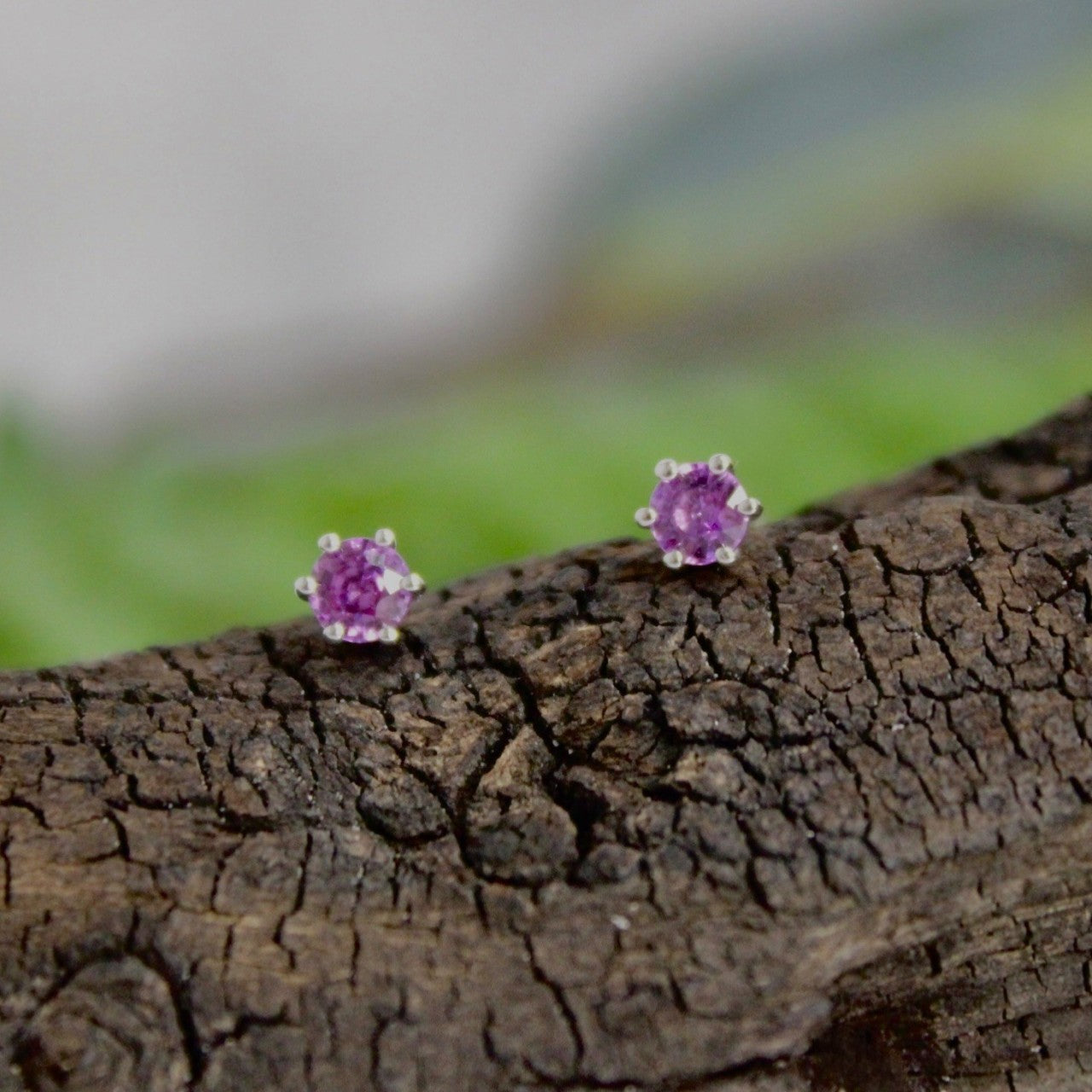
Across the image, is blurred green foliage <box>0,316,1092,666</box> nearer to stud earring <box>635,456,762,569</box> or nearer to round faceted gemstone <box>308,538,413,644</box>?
round faceted gemstone <box>308,538,413,644</box>

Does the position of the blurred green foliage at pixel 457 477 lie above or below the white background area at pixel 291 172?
below

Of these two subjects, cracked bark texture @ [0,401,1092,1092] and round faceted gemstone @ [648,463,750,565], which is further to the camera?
round faceted gemstone @ [648,463,750,565]

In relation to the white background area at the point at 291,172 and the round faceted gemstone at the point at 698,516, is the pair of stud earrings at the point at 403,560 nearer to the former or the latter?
the round faceted gemstone at the point at 698,516

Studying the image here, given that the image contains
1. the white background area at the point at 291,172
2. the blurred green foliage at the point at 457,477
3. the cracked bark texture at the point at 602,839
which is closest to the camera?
the cracked bark texture at the point at 602,839

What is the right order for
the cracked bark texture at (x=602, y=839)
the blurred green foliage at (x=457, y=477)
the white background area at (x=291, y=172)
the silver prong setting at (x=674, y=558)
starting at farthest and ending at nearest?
1. the white background area at (x=291, y=172)
2. the blurred green foliage at (x=457, y=477)
3. the silver prong setting at (x=674, y=558)
4. the cracked bark texture at (x=602, y=839)

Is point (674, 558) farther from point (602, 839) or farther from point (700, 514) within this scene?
point (602, 839)

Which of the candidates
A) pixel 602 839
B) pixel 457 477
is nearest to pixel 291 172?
pixel 457 477

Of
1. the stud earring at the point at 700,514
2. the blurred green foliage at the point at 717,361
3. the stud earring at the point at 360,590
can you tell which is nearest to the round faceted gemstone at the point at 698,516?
the stud earring at the point at 700,514

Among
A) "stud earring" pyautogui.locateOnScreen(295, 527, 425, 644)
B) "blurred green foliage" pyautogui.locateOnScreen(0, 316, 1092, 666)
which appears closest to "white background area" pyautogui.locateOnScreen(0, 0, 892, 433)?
"blurred green foliage" pyautogui.locateOnScreen(0, 316, 1092, 666)
